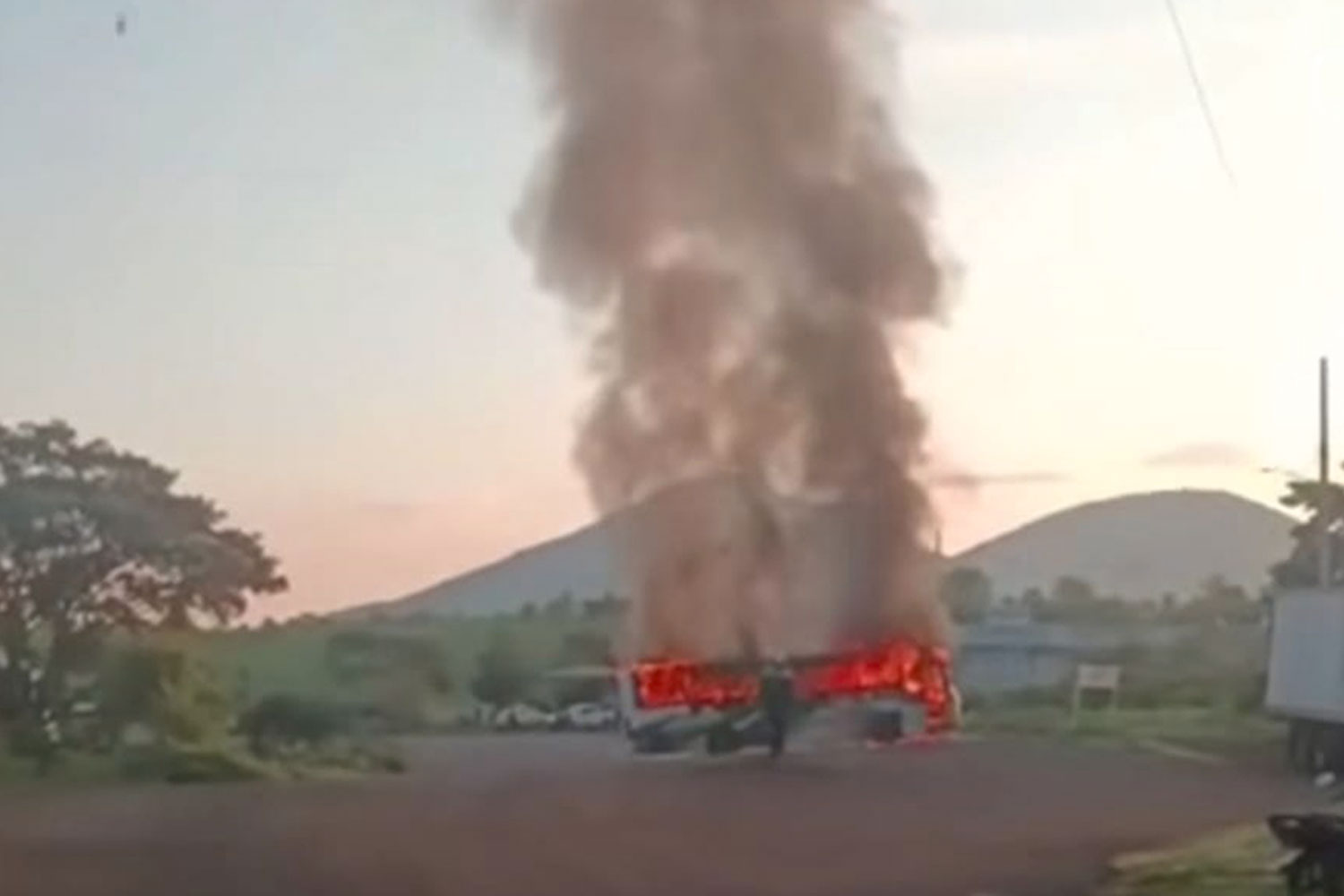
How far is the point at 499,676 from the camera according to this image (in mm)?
49344

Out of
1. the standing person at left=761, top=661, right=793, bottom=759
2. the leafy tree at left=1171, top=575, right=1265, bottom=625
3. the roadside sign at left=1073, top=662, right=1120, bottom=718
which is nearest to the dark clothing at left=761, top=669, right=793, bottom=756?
the standing person at left=761, top=661, right=793, bottom=759

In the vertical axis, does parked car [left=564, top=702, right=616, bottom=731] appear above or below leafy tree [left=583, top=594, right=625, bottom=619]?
below

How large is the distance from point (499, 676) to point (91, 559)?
7666 mm

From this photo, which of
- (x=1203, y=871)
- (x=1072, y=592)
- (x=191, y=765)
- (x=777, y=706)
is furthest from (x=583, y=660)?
(x=1203, y=871)

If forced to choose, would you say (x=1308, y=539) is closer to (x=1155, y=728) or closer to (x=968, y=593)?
(x=968, y=593)

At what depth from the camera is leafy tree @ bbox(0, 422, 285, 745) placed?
43688mm

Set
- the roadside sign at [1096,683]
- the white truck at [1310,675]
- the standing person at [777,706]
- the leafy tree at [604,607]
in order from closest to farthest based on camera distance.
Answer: the white truck at [1310,675], the standing person at [777,706], the roadside sign at [1096,683], the leafy tree at [604,607]

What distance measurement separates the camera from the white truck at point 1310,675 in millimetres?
37844

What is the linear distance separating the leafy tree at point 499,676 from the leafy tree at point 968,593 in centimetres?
921

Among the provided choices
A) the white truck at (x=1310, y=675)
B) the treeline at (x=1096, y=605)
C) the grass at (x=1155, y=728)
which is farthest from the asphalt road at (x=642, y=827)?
the treeline at (x=1096, y=605)

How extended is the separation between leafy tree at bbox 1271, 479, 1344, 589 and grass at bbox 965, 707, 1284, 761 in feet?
34.0

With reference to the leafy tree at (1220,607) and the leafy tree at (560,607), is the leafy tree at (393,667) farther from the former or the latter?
the leafy tree at (1220,607)

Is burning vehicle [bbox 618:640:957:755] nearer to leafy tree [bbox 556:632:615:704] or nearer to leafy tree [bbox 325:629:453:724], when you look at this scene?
leafy tree [bbox 556:632:615:704]

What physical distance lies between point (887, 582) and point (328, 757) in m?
15.4
